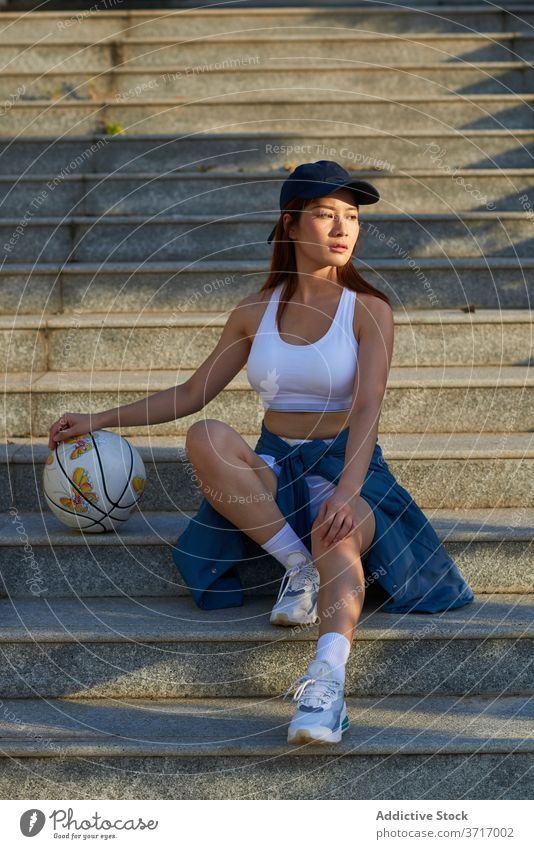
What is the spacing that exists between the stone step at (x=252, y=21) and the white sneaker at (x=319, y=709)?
4.27m

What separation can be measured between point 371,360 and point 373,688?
884 millimetres

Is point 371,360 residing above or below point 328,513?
above

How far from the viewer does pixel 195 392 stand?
354 cm

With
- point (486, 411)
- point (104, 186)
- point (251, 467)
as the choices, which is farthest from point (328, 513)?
point (104, 186)

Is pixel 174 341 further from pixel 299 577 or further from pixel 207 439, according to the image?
pixel 299 577

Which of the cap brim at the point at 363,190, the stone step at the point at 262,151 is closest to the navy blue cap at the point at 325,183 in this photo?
the cap brim at the point at 363,190

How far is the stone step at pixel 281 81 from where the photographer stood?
5840mm

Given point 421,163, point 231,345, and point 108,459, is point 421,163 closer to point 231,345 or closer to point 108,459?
point 231,345

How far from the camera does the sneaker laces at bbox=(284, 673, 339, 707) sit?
280 centimetres

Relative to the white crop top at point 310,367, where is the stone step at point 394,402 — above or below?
below

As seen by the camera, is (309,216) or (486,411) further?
(486,411)

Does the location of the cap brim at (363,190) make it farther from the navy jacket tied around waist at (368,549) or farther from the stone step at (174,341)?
the stone step at (174,341)

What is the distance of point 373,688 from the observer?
3166 millimetres
